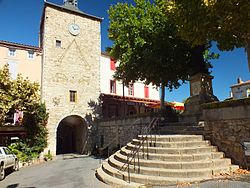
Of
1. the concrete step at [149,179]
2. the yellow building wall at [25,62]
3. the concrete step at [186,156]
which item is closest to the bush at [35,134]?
the yellow building wall at [25,62]

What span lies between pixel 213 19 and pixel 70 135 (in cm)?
1881

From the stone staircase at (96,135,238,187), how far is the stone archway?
12.6 m

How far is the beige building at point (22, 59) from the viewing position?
689 inches

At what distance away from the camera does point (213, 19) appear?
890 centimetres

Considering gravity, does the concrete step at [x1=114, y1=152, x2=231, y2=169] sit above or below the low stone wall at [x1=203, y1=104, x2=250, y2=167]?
below

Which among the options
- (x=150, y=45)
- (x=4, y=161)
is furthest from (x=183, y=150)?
(x=4, y=161)

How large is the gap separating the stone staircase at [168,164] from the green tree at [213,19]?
14.9 ft

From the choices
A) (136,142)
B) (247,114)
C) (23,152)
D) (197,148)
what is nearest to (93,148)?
(23,152)

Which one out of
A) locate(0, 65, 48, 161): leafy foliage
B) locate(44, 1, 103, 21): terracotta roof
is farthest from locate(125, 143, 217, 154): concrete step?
locate(44, 1, 103, 21): terracotta roof

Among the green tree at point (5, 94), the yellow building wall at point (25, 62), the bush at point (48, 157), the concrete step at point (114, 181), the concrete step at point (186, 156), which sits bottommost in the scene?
the bush at point (48, 157)

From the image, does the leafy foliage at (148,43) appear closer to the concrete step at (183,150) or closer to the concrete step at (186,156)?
the concrete step at (183,150)

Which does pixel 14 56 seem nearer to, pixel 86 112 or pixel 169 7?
pixel 86 112

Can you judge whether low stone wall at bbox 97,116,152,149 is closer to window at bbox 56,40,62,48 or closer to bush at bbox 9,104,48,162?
bush at bbox 9,104,48,162

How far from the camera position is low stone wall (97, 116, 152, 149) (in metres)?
13.1
